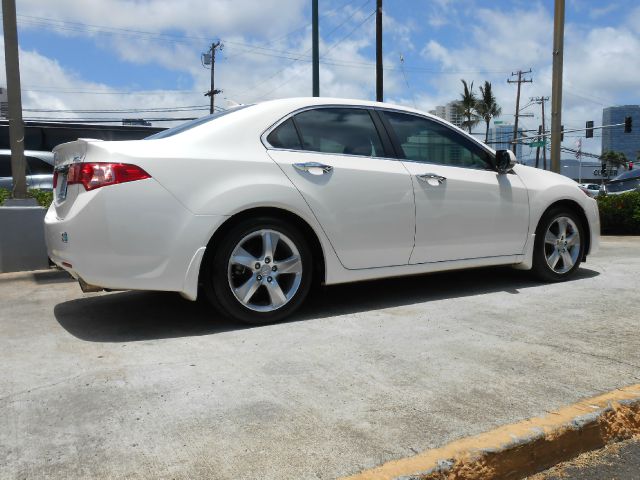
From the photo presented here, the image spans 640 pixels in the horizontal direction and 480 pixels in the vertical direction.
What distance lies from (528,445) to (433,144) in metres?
2.96

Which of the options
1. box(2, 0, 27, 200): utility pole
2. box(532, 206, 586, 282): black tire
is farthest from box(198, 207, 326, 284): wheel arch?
box(2, 0, 27, 200): utility pole

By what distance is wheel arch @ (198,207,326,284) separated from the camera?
3705mm

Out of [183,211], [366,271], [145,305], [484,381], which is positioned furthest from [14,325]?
[484,381]

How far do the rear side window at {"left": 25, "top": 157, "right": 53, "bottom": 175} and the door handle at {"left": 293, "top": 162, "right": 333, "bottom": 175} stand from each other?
23.1 feet

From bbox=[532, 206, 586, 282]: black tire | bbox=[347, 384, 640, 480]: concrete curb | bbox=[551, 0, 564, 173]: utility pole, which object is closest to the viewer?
bbox=[347, 384, 640, 480]: concrete curb

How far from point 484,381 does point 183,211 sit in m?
1.93

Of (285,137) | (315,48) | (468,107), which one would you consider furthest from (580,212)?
(468,107)

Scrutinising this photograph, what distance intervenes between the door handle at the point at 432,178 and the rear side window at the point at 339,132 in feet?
1.17

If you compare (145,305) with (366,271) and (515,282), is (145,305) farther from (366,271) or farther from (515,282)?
(515,282)

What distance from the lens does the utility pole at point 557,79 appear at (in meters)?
10.8

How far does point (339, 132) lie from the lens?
4262 millimetres

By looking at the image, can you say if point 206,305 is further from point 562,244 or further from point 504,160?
point 562,244

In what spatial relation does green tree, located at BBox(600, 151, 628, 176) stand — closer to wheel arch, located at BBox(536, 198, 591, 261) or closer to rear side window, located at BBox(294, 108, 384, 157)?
wheel arch, located at BBox(536, 198, 591, 261)

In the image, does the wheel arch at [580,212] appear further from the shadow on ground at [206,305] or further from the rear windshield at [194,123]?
the rear windshield at [194,123]
